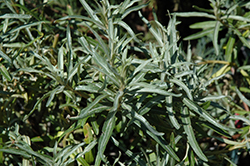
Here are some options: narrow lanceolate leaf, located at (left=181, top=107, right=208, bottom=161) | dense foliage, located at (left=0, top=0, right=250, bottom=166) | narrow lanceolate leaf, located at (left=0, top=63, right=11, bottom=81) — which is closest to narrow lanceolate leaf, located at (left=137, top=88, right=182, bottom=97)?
dense foliage, located at (left=0, top=0, right=250, bottom=166)

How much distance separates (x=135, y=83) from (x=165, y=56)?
6.1 inches

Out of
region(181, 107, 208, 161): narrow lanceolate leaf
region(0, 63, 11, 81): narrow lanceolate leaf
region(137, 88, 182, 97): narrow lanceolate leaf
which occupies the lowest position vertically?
region(181, 107, 208, 161): narrow lanceolate leaf

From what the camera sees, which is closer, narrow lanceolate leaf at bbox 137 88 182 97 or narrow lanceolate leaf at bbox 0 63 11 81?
narrow lanceolate leaf at bbox 137 88 182 97

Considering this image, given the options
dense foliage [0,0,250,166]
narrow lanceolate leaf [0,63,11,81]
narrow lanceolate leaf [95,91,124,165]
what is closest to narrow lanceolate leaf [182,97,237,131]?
dense foliage [0,0,250,166]

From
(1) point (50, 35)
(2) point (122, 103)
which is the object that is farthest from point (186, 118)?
(1) point (50, 35)

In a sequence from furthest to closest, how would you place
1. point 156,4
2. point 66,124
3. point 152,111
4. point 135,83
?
1. point 156,4
2. point 66,124
3. point 152,111
4. point 135,83

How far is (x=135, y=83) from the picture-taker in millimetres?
747

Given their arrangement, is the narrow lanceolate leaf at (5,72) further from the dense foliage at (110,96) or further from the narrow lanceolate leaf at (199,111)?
the narrow lanceolate leaf at (199,111)

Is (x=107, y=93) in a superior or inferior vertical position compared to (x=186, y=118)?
superior

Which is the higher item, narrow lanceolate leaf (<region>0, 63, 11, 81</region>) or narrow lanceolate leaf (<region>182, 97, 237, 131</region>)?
narrow lanceolate leaf (<region>0, 63, 11, 81</region>)

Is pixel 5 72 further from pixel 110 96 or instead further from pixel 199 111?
pixel 199 111

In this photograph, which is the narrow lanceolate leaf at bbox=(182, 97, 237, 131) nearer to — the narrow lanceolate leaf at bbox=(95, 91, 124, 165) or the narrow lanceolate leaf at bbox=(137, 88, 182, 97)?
the narrow lanceolate leaf at bbox=(137, 88, 182, 97)

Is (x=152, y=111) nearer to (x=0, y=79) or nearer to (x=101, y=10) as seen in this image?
(x=101, y=10)

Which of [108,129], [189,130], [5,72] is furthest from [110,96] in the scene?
[5,72]
